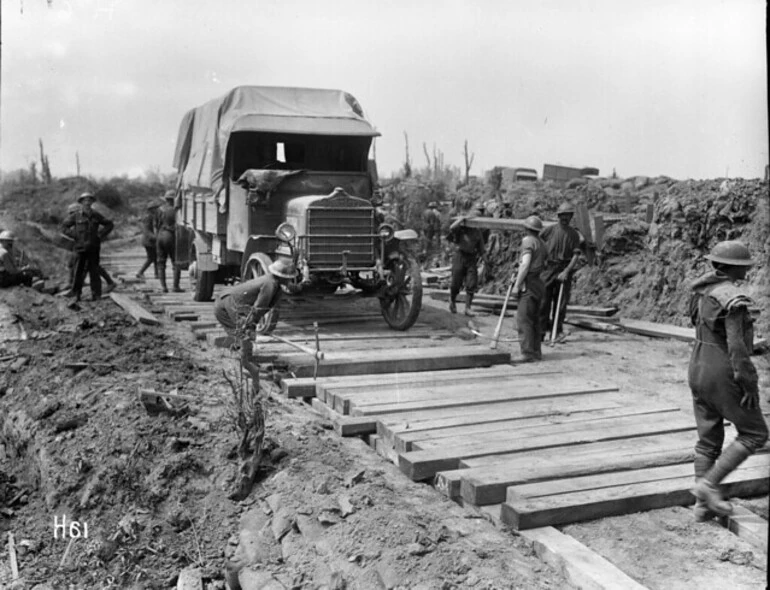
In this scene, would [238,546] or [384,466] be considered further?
[384,466]

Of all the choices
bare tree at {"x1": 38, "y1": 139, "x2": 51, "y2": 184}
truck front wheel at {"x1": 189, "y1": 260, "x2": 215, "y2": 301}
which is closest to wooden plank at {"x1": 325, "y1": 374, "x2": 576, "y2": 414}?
truck front wheel at {"x1": 189, "y1": 260, "x2": 215, "y2": 301}

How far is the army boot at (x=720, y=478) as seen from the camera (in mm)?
4309

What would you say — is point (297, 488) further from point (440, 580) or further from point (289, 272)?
point (289, 272)

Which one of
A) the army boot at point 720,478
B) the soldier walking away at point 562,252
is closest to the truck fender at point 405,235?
the soldier walking away at point 562,252

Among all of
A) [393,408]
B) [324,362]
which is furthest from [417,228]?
→ [393,408]

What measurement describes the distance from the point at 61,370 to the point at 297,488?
176 inches

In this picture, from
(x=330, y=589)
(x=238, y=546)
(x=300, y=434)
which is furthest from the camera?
(x=300, y=434)

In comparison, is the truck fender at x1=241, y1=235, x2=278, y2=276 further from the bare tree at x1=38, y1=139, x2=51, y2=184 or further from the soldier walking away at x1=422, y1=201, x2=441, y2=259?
the bare tree at x1=38, y1=139, x2=51, y2=184

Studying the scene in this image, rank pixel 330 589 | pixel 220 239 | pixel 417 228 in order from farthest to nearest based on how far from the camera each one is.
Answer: pixel 417 228 < pixel 220 239 < pixel 330 589

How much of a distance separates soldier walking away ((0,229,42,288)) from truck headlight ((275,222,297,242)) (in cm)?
624

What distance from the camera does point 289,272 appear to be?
7.57m

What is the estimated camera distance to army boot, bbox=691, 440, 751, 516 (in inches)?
170

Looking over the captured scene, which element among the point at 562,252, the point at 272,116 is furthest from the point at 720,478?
the point at 272,116

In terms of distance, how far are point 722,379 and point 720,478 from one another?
55cm
